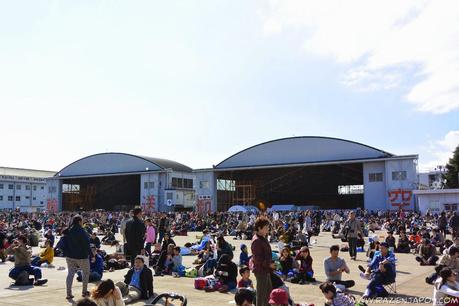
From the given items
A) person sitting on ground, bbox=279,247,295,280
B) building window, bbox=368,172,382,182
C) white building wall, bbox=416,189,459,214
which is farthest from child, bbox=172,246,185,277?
building window, bbox=368,172,382,182

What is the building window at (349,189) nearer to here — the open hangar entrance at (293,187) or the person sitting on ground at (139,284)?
the open hangar entrance at (293,187)

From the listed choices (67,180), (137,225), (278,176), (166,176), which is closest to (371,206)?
Answer: (278,176)

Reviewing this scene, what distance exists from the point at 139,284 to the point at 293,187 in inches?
2013

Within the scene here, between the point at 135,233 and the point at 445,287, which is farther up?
the point at 135,233

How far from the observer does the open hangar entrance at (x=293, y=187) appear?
178 feet

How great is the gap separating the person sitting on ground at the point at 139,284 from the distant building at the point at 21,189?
7419 cm

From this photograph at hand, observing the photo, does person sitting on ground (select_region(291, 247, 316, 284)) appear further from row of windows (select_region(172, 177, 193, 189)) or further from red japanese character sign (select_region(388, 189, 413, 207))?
row of windows (select_region(172, 177, 193, 189))

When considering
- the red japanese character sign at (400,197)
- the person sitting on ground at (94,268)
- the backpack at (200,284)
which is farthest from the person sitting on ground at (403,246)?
the red japanese character sign at (400,197)

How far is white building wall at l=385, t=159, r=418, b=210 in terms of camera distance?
132 ft

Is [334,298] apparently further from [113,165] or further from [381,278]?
[113,165]

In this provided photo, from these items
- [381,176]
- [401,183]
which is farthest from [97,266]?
[381,176]

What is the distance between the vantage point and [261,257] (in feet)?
20.8

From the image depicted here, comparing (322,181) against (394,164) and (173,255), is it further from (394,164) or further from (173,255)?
(173,255)

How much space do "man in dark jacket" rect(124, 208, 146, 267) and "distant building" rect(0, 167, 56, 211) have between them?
73342mm
